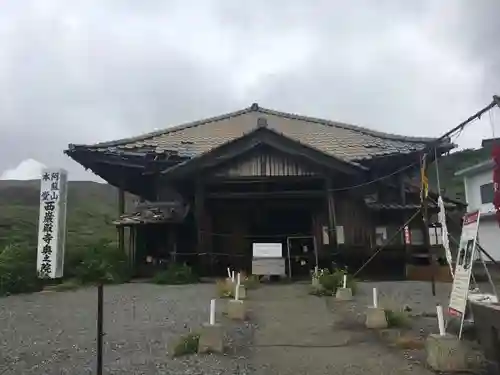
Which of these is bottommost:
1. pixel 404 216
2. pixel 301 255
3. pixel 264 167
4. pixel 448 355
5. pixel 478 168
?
pixel 448 355

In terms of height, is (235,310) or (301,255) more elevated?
(301,255)

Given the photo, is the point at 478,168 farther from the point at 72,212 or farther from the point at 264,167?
the point at 72,212

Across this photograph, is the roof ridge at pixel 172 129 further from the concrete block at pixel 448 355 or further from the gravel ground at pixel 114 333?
the concrete block at pixel 448 355

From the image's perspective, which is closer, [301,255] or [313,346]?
[313,346]

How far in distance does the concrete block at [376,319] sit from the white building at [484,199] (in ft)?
67.9

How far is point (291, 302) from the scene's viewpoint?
10898 mm

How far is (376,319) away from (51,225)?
33.3 feet

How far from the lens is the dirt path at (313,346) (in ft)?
19.2

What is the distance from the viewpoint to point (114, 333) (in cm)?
797

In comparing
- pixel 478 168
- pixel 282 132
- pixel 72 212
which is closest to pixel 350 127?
pixel 282 132

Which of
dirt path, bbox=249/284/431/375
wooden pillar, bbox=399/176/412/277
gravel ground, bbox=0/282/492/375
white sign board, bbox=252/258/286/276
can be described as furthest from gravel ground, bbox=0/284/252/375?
wooden pillar, bbox=399/176/412/277

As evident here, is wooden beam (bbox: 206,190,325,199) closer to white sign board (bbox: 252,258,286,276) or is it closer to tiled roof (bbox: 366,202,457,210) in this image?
tiled roof (bbox: 366,202,457,210)

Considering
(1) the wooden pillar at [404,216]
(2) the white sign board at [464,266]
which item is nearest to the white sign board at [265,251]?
(1) the wooden pillar at [404,216]

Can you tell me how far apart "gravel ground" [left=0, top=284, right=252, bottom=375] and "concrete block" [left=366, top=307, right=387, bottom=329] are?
6.59ft
